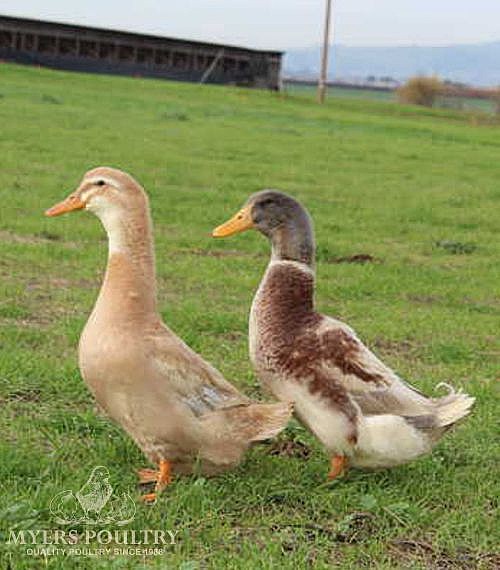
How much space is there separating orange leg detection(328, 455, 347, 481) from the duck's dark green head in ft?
2.91

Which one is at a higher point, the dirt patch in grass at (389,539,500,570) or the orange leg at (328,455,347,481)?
the orange leg at (328,455,347,481)

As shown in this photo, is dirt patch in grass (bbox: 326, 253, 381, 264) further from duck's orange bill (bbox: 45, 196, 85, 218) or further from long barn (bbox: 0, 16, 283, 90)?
long barn (bbox: 0, 16, 283, 90)

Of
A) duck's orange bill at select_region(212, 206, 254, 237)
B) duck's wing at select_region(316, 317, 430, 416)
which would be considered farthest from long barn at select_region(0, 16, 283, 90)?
duck's wing at select_region(316, 317, 430, 416)

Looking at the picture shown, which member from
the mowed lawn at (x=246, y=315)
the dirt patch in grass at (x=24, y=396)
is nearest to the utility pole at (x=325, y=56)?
the mowed lawn at (x=246, y=315)

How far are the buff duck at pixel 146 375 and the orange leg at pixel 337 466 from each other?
1.13 feet

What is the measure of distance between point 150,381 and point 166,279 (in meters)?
4.47

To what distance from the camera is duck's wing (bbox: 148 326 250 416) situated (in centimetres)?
425

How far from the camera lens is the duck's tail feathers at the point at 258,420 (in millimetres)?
4363

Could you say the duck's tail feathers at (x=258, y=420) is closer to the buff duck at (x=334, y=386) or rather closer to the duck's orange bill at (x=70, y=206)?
the buff duck at (x=334, y=386)

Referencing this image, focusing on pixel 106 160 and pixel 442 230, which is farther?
pixel 106 160

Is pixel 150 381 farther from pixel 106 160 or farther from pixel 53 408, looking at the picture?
pixel 106 160

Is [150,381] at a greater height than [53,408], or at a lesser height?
greater

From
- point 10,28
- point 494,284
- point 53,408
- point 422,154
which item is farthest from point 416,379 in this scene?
point 10,28

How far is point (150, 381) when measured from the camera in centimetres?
418
